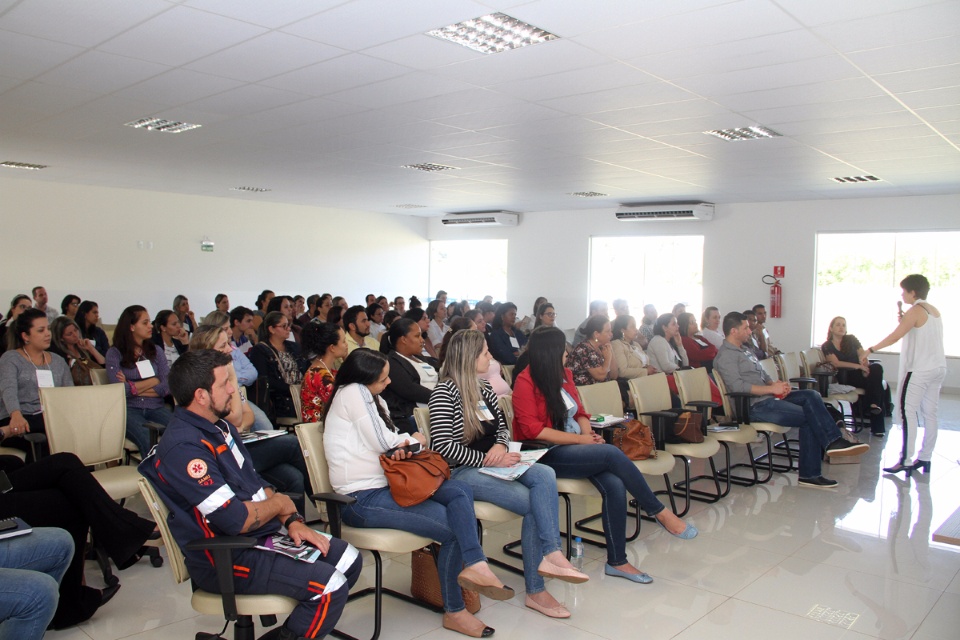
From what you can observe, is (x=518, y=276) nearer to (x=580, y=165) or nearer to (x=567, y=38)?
(x=580, y=165)

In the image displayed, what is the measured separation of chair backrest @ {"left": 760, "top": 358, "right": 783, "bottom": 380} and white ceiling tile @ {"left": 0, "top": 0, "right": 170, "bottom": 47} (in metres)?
5.58

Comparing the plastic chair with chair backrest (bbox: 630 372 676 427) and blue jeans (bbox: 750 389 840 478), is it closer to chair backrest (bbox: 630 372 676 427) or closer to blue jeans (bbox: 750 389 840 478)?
chair backrest (bbox: 630 372 676 427)

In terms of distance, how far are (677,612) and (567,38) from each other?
312 cm

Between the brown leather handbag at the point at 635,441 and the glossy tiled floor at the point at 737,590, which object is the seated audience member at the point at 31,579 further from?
the brown leather handbag at the point at 635,441

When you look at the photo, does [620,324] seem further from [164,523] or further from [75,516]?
[164,523]

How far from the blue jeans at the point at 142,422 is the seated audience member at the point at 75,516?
127 centimetres

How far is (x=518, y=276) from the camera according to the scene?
52.2 ft

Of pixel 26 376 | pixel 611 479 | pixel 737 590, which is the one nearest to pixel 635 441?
pixel 611 479

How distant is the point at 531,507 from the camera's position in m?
3.41

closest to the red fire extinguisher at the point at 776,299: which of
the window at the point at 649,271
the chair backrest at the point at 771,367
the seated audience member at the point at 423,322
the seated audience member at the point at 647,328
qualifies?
the window at the point at 649,271

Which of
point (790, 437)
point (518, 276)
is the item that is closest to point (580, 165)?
point (790, 437)

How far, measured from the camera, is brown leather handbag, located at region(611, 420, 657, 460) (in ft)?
14.3

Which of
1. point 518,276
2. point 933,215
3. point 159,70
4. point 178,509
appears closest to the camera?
point 178,509

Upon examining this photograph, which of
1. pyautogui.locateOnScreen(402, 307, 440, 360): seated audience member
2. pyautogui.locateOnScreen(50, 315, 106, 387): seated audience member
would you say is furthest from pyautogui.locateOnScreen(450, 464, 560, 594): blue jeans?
pyautogui.locateOnScreen(50, 315, 106, 387): seated audience member
